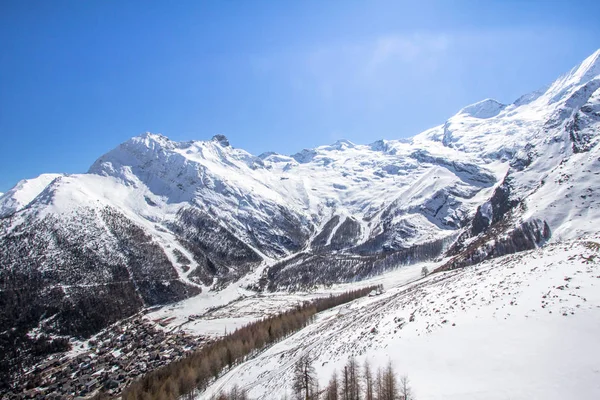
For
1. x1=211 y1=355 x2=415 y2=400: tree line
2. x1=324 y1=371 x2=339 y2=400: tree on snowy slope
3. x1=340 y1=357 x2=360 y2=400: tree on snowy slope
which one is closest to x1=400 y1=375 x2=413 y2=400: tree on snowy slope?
x1=211 y1=355 x2=415 y2=400: tree line

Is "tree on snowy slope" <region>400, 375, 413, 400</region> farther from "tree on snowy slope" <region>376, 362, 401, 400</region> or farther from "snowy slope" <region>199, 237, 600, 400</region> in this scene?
"snowy slope" <region>199, 237, 600, 400</region>

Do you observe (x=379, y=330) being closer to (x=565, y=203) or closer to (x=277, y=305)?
(x=565, y=203)

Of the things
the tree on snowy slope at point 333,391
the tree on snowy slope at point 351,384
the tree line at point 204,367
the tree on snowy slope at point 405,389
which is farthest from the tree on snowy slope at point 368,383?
the tree line at point 204,367

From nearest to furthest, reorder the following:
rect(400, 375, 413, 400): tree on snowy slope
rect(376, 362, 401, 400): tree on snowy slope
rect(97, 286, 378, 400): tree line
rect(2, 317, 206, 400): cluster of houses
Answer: rect(400, 375, 413, 400): tree on snowy slope → rect(376, 362, 401, 400): tree on snowy slope → rect(97, 286, 378, 400): tree line → rect(2, 317, 206, 400): cluster of houses

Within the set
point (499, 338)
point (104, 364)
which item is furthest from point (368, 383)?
point (104, 364)

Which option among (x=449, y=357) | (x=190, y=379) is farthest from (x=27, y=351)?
→ (x=449, y=357)

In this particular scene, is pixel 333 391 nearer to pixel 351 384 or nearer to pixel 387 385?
pixel 351 384
